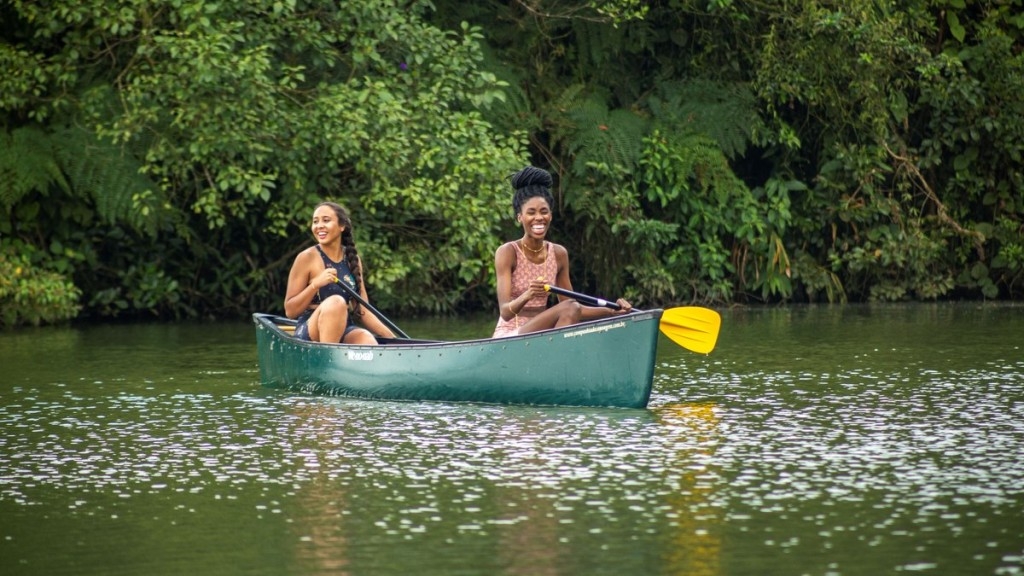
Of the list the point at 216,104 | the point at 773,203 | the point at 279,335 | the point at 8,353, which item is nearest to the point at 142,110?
the point at 216,104

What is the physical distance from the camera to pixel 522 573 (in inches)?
221

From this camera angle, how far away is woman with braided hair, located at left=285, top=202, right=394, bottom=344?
10.6m

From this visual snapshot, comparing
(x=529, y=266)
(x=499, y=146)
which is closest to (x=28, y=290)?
(x=499, y=146)

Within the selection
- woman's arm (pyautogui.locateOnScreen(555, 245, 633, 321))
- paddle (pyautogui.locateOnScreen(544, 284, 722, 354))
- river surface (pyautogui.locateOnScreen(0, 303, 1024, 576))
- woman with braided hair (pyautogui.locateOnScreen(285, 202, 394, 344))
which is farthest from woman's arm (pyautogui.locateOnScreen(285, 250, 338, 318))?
paddle (pyautogui.locateOnScreen(544, 284, 722, 354))

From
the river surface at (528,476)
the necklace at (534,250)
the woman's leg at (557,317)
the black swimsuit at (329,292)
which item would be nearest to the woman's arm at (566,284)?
the necklace at (534,250)

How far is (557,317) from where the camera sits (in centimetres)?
994

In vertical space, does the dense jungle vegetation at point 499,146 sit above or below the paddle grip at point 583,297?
above

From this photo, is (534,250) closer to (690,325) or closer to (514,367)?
(514,367)

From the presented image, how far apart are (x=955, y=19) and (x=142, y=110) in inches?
369

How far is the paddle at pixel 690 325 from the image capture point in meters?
9.96

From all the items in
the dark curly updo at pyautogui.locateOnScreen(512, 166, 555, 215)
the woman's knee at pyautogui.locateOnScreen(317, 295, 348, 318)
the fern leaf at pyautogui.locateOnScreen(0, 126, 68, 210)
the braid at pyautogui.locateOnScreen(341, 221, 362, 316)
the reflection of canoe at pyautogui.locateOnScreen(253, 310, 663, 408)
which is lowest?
the reflection of canoe at pyautogui.locateOnScreen(253, 310, 663, 408)

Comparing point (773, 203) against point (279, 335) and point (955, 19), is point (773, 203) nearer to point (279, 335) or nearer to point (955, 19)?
point (955, 19)

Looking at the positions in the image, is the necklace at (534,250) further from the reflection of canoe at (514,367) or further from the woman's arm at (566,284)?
the reflection of canoe at (514,367)

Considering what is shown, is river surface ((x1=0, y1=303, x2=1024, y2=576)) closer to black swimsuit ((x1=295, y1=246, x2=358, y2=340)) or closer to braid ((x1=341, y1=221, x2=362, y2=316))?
black swimsuit ((x1=295, y1=246, x2=358, y2=340))
